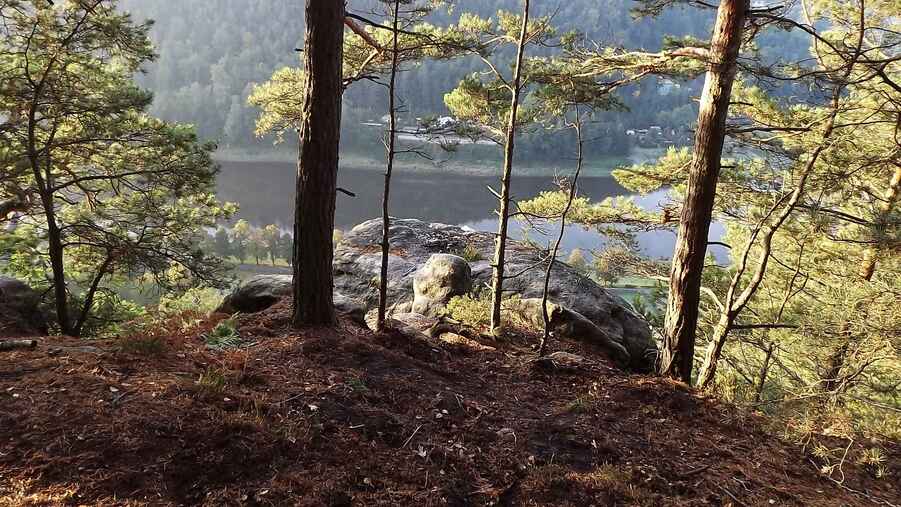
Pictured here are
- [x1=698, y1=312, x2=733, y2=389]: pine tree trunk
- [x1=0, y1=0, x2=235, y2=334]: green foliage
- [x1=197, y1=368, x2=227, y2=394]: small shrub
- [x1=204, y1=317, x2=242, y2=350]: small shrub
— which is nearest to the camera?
[x1=197, y1=368, x2=227, y2=394]: small shrub

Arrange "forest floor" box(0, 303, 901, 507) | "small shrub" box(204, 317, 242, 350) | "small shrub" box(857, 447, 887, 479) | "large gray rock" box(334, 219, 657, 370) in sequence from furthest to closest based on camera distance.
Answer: "large gray rock" box(334, 219, 657, 370) < "small shrub" box(204, 317, 242, 350) < "small shrub" box(857, 447, 887, 479) < "forest floor" box(0, 303, 901, 507)

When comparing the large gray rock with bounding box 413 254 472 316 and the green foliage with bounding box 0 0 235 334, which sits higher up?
the green foliage with bounding box 0 0 235 334

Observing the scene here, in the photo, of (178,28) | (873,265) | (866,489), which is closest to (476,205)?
(873,265)

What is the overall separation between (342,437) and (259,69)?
9044 cm

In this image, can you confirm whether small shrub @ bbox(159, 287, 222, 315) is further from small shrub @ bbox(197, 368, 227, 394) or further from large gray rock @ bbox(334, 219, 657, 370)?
large gray rock @ bbox(334, 219, 657, 370)

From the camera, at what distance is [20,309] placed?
682cm

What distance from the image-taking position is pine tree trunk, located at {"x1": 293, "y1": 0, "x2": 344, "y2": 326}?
15.2 feet

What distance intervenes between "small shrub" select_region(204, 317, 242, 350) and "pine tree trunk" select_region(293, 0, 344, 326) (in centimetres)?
61

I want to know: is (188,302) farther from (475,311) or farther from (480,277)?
(475,311)

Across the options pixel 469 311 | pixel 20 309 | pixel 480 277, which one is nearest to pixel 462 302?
pixel 469 311

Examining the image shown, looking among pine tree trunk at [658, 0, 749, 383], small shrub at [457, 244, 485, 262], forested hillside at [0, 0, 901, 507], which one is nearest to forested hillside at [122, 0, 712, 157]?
small shrub at [457, 244, 485, 262]

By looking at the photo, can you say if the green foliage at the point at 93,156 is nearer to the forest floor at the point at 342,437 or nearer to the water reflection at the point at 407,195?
the forest floor at the point at 342,437

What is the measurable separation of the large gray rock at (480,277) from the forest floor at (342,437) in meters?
4.40

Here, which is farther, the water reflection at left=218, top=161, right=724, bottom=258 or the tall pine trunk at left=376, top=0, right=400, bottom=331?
the water reflection at left=218, top=161, right=724, bottom=258
